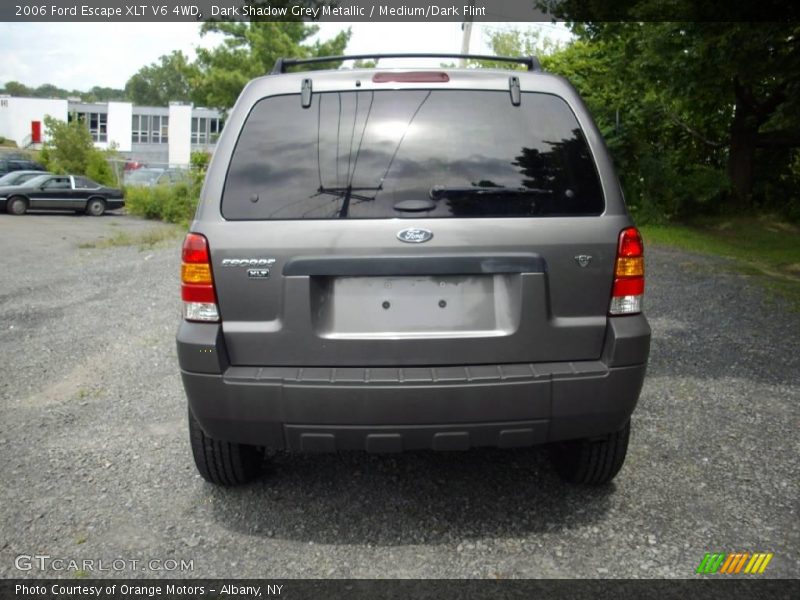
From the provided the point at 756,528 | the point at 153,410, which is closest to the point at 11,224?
the point at 153,410

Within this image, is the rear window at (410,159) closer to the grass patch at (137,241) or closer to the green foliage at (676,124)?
the green foliage at (676,124)

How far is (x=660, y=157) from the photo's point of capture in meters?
20.1

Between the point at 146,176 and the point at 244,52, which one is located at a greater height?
the point at 244,52

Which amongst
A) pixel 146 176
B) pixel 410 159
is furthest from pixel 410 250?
pixel 146 176

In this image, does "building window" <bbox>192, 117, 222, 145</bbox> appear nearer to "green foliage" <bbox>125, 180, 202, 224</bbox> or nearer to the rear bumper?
"green foliage" <bbox>125, 180, 202, 224</bbox>

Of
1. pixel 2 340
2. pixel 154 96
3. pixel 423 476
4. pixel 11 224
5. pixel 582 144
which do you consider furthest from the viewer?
pixel 154 96

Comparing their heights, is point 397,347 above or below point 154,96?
below

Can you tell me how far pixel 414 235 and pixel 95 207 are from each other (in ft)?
90.6

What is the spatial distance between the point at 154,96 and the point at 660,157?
126252 mm

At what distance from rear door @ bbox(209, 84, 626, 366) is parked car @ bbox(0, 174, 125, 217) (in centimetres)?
2613

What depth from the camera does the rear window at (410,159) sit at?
316 cm

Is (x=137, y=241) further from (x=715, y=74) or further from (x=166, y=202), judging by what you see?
(x=715, y=74)

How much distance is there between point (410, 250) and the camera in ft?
10.2

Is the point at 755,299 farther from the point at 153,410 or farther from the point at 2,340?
the point at 2,340
